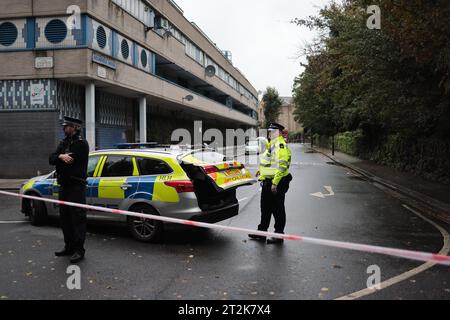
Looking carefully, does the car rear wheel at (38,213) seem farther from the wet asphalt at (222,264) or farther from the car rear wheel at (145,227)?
the car rear wheel at (145,227)

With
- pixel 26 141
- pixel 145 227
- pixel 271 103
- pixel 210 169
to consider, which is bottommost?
pixel 145 227

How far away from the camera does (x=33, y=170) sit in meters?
19.0

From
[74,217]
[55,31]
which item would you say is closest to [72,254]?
[74,217]

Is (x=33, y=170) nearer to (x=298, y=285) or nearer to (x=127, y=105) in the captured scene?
(x=127, y=105)

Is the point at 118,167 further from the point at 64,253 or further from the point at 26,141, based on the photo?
the point at 26,141

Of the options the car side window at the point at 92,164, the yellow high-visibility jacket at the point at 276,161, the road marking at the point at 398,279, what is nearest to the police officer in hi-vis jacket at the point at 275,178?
the yellow high-visibility jacket at the point at 276,161

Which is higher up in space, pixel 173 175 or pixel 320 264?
pixel 173 175

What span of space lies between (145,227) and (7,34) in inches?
662

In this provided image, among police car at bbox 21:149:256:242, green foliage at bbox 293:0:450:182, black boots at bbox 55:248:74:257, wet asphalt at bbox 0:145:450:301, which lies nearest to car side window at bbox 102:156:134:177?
police car at bbox 21:149:256:242

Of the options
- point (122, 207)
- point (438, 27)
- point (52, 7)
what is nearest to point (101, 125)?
point (52, 7)

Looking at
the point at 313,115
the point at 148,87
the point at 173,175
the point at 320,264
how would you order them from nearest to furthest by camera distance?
the point at 320,264 < the point at 173,175 < the point at 148,87 < the point at 313,115

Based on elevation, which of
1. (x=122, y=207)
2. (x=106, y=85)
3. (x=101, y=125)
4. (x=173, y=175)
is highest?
(x=106, y=85)

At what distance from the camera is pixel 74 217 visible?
18.3ft
